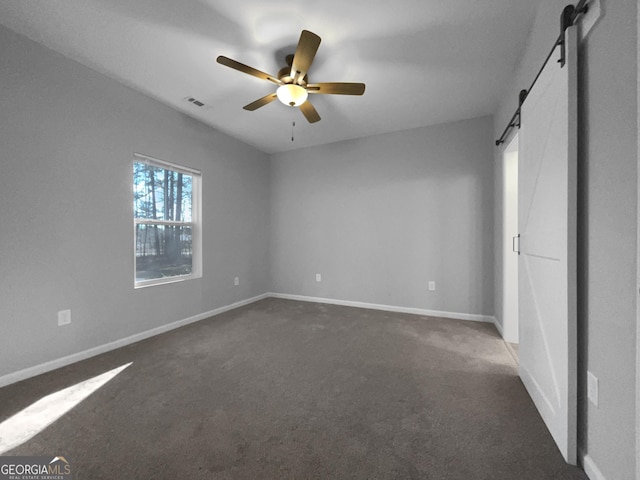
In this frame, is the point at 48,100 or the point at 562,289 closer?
the point at 562,289

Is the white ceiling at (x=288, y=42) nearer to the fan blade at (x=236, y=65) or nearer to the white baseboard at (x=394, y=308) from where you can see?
the fan blade at (x=236, y=65)

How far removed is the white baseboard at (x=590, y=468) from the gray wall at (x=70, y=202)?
142 inches

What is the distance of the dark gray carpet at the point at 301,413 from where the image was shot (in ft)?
4.15

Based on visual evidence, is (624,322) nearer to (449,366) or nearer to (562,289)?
(562,289)

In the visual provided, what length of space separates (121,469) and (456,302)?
3694 millimetres

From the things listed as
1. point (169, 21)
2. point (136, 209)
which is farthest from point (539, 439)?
point (136, 209)

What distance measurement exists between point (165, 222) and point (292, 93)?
2.22m

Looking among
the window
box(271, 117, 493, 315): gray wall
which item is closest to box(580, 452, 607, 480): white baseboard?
box(271, 117, 493, 315): gray wall

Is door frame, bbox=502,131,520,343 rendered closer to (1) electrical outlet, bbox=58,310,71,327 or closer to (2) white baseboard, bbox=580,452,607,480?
(2) white baseboard, bbox=580,452,607,480

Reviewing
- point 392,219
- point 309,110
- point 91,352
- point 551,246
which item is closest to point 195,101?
point 309,110

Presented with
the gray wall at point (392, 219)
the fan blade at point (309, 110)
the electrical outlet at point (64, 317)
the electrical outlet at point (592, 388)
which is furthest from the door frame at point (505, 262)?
the electrical outlet at point (64, 317)

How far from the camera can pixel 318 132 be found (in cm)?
403

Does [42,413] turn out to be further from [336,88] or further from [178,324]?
[336,88]

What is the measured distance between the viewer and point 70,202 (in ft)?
7.75
